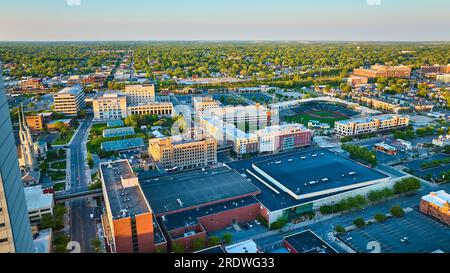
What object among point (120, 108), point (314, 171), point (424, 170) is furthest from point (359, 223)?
point (120, 108)

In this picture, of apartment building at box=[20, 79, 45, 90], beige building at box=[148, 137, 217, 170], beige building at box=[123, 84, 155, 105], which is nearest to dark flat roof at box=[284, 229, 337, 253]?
beige building at box=[148, 137, 217, 170]

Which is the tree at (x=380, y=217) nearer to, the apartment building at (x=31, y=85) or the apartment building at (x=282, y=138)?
the apartment building at (x=282, y=138)

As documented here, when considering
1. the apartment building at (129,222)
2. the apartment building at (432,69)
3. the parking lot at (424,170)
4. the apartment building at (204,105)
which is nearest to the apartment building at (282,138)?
the parking lot at (424,170)

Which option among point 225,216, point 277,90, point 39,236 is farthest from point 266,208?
point 277,90

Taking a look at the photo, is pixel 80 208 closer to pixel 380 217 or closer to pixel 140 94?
pixel 380 217

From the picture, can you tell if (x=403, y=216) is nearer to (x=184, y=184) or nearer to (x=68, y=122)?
(x=184, y=184)

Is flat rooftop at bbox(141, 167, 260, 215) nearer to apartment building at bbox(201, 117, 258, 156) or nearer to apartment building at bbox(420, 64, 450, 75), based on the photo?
apartment building at bbox(201, 117, 258, 156)
